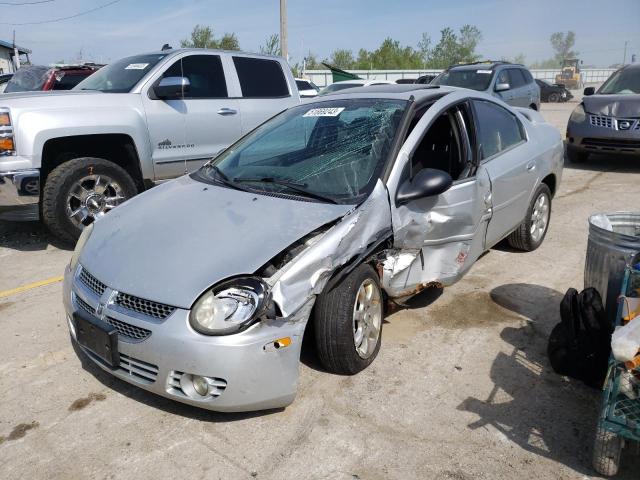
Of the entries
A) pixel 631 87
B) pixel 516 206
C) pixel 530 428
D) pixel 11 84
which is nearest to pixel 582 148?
pixel 631 87

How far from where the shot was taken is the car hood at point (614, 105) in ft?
27.8

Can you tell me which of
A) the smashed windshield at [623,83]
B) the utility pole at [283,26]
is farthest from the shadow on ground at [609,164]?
the utility pole at [283,26]

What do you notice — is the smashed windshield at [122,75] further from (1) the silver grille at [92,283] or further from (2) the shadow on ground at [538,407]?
(2) the shadow on ground at [538,407]

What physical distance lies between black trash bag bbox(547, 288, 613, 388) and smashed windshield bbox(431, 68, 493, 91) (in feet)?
26.7

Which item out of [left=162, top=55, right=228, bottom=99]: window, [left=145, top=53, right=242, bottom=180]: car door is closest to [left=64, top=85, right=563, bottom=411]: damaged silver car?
[left=145, top=53, right=242, bottom=180]: car door

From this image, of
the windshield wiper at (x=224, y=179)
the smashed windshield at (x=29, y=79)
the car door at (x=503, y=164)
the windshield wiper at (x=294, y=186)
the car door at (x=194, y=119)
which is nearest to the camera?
the windshield wiper at (x=294, y=186)

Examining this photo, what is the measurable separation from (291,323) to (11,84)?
10.2 meters

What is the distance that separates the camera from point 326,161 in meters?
3.49

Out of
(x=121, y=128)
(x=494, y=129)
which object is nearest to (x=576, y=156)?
(x=494, y=129)

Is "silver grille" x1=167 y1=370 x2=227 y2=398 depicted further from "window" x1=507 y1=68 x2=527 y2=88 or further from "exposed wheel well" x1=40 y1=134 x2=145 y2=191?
"window" x1=507 y1=68 x2=527 y2=88

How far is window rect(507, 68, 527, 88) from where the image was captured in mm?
11137

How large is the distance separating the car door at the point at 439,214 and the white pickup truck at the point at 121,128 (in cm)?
300

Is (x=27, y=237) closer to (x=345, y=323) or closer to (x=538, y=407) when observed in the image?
(x=345, y=323)

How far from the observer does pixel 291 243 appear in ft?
8.94
